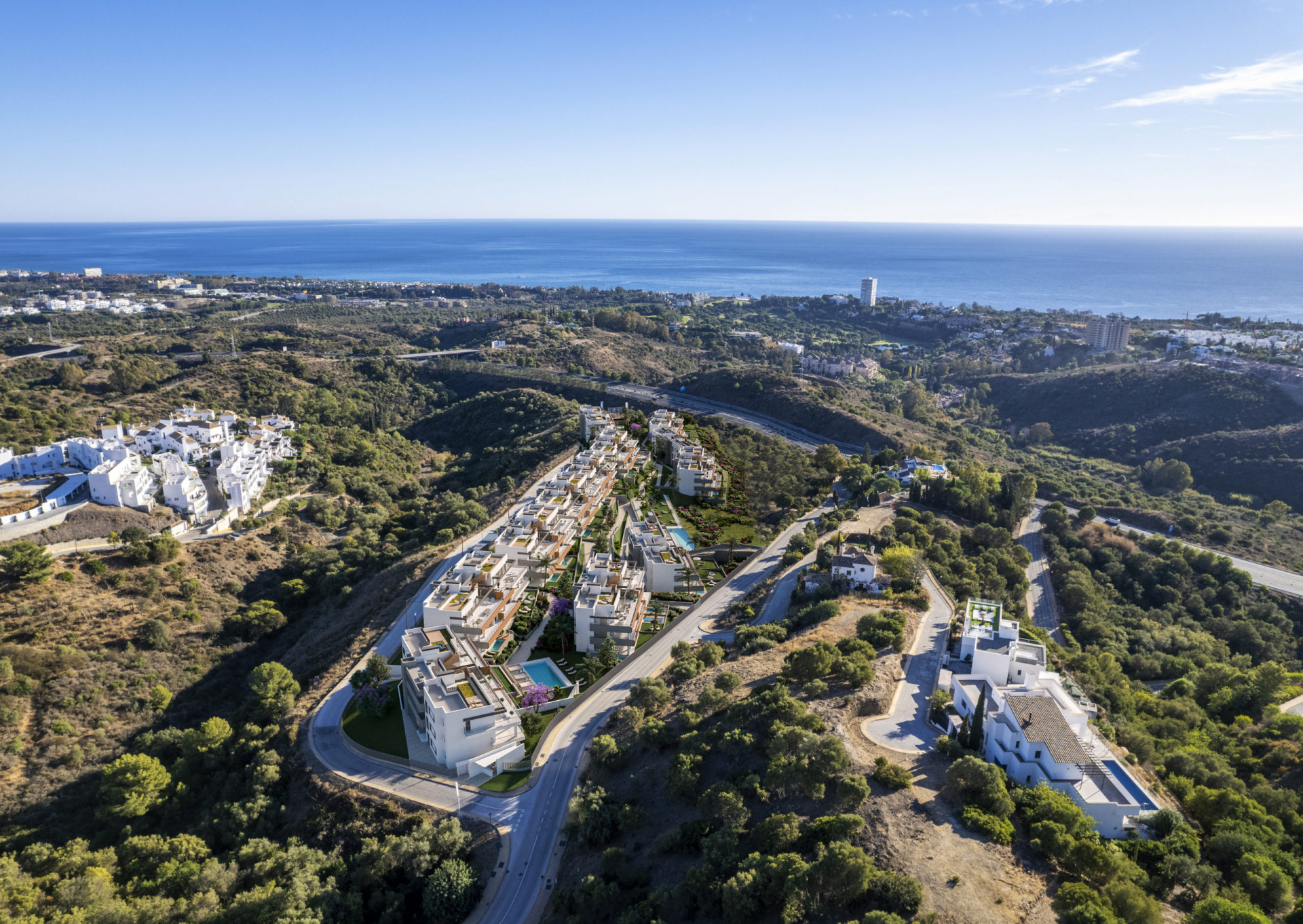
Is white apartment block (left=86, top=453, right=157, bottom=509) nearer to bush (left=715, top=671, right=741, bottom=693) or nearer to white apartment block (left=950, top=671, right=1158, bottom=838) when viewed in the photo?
bush (left=715, top=671, right=741, bottom=693)

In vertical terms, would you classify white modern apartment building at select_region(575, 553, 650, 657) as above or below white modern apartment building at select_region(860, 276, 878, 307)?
below

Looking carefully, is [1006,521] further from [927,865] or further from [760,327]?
[760,327]

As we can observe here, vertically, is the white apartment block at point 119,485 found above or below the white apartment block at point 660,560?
above

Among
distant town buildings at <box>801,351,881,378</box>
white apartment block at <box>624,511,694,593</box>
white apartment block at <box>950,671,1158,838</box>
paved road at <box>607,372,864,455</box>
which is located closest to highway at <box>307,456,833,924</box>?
white apartment block at <box>624,511,694,593</box>

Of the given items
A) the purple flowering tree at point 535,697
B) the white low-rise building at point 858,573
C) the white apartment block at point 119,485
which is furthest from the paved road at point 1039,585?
the white apartment block at point 119,485

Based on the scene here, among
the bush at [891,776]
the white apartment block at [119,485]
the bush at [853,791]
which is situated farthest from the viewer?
the white apartment block at [119,485]

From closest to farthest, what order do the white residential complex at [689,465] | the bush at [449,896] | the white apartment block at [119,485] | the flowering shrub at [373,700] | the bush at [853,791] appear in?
1. the bush at [853,791]
2. the bush at [449,896]
3. the flowering shrub at [373,700]
4. the white apartment block at [119,485]
5. the white residential complex at [689,465]

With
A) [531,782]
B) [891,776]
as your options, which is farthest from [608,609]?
[891,776]

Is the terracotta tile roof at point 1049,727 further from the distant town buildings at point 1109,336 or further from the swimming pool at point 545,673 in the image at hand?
the distant town buildings at point 1109,336

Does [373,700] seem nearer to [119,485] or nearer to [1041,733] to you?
[1041,733]
